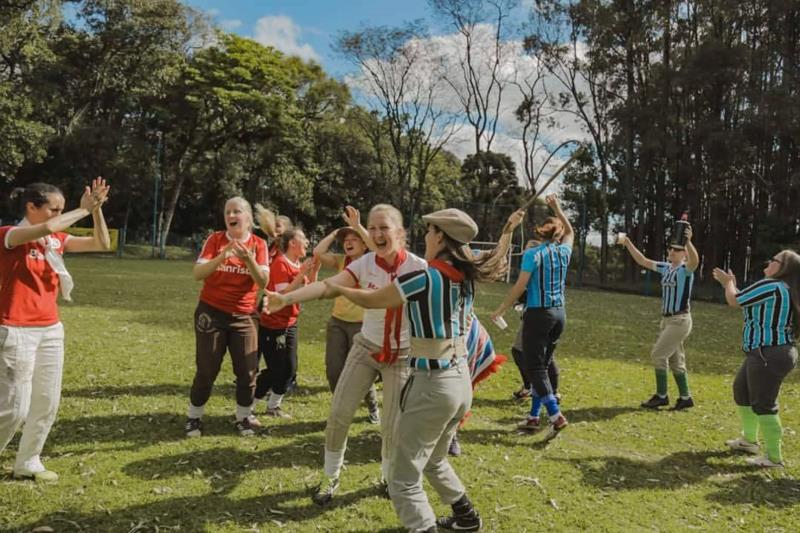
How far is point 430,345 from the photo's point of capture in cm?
376

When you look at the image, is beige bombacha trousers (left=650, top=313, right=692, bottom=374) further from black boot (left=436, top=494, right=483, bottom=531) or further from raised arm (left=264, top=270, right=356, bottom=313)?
raised arm (left=264, top=270, right=356, bottom=313)

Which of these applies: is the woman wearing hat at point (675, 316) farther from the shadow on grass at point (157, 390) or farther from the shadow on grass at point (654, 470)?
the shadow on grass at point (157, 390)

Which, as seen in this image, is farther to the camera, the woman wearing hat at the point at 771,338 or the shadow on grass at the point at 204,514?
the woman wearing hat at the point at 771,338

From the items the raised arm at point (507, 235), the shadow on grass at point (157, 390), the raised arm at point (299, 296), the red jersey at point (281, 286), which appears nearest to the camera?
the raised arm at point (299, 296)

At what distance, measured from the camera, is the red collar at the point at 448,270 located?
377cm

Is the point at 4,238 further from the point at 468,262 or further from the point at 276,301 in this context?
the point at 468,262

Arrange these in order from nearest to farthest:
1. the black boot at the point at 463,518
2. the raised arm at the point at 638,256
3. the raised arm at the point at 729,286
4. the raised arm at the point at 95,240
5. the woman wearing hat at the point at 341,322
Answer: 1. the black boot at the point at 463,518
2. the raised arm at the point at 95,240
3. the woman wearing hat at the point at 341,322
4. the raised arm at the point at 729,286
5. the raised arm at the point at 638,256

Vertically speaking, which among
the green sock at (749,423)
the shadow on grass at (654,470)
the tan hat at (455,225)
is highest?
the tan hat at (455,225)

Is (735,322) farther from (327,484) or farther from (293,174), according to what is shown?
(293,174)

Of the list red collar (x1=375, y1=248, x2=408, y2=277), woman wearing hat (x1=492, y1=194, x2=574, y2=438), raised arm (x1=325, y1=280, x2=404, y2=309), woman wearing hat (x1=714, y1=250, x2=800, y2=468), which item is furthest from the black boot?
woman wearing hat (x1=714, y1=250, x2=800, y2=468)

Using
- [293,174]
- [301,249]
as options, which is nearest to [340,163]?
[293,174]

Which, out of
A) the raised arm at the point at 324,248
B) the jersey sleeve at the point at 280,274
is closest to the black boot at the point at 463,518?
the raised arm at the point at 324,248

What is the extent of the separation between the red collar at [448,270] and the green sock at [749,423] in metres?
4.42

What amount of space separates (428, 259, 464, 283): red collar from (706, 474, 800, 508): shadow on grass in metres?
3.39
